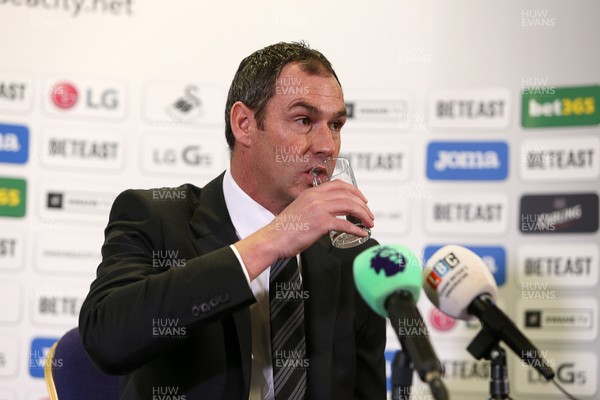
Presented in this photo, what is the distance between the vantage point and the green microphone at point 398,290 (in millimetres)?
1227

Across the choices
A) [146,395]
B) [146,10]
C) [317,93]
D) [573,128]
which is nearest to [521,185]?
[573,128]

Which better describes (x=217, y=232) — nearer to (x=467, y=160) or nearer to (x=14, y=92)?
(x=467, y=160)

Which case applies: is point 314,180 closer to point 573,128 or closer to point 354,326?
point 354,326

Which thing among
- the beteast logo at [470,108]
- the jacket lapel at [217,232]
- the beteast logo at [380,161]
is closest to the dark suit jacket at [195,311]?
the jacket lapel at [217,232]

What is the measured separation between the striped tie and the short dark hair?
473mm

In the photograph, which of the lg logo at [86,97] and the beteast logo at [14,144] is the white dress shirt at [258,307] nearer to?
the lg logo at [86,97]

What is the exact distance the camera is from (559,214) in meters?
3.47

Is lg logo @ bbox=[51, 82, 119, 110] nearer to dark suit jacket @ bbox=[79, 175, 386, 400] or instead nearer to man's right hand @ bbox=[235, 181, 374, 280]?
dark suit jacket @ bbox=[79, 175, 386, 400]

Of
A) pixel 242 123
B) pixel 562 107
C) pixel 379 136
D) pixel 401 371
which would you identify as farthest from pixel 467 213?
pixel 401 371

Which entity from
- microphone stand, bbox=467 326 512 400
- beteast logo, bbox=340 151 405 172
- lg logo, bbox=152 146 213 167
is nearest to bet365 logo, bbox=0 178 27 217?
lg logo, bbox=152 146 213 167

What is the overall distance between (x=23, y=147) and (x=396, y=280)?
2.64 meters

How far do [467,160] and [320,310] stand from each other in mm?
1654

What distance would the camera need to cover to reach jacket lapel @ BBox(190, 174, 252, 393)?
191cm

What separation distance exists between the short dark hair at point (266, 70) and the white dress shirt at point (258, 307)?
227mm
